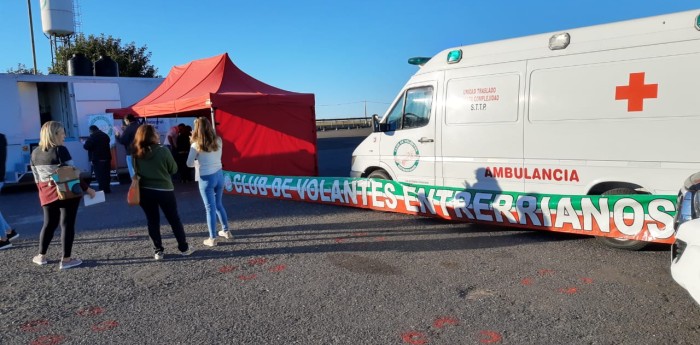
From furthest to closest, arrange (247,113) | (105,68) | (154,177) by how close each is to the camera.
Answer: (105,68), (247,113), (154,177)

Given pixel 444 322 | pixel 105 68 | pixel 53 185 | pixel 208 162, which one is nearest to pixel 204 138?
pixel 208 162

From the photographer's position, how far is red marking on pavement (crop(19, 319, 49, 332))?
390cm

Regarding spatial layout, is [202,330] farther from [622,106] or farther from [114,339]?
[622,106]

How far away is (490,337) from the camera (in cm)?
356

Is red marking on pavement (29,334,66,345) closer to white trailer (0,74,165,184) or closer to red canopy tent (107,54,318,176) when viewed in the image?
red canopy tent (107,54,318,176)

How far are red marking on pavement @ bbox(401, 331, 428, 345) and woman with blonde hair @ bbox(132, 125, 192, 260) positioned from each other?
3.21 meters

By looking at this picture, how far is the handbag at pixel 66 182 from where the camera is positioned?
518 cm

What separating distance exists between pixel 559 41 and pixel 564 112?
34.6 inches

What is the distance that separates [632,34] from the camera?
544 centimetres

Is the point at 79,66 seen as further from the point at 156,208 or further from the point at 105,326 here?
the point at 105,326

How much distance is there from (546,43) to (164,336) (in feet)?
17.6

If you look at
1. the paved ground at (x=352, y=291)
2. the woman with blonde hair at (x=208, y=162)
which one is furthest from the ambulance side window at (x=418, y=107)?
the woman with blonde hair at (x=208, y=162)

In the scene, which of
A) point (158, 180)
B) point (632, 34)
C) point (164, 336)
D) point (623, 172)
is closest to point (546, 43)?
point (632, 34)

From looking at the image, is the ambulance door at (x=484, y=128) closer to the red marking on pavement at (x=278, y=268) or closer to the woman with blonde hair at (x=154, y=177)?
the red marking on pavement at (x=278, y=268)
